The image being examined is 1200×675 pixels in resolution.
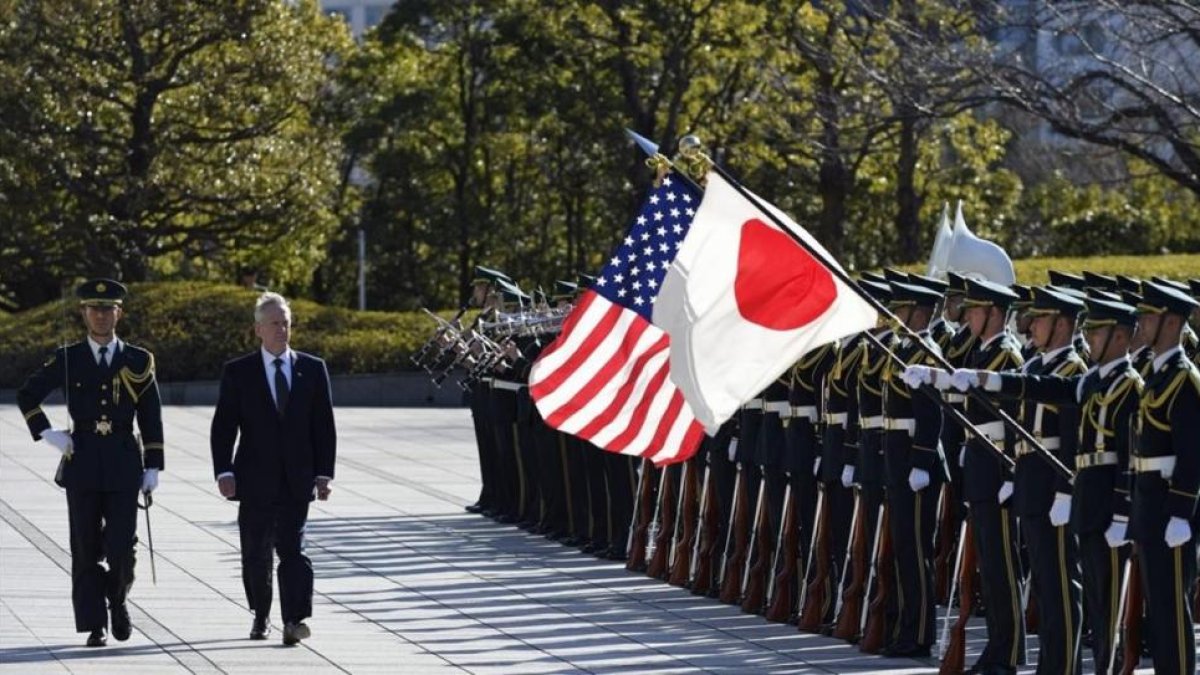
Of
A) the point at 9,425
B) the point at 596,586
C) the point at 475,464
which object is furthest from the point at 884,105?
the point at 596,586

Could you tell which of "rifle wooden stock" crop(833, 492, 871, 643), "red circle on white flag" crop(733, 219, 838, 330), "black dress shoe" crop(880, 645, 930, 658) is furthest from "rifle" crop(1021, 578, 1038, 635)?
"red circle on white flag" crop(733, 219, 838, 330)

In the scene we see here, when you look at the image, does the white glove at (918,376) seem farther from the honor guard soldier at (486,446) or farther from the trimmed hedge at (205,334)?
the trimmed hedge at (205,334)

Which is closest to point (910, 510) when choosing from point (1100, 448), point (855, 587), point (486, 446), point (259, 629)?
point (855, 587)

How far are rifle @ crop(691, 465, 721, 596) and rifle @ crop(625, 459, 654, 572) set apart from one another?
2.62 ft

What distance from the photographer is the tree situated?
105ft

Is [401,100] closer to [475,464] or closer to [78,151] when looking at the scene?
[78,151]

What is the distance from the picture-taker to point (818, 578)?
12.3 m

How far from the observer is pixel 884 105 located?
28.1 metres

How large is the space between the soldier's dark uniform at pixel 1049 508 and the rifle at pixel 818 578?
213cm

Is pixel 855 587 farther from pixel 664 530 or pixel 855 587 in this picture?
pixel 664 530

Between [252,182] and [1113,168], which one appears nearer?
[252,182]

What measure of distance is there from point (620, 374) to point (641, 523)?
394cm

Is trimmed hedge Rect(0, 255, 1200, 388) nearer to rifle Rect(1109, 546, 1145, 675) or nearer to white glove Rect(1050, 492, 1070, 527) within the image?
rifle Rect(1109, 546, 1145, 675)

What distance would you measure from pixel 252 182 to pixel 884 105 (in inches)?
378
